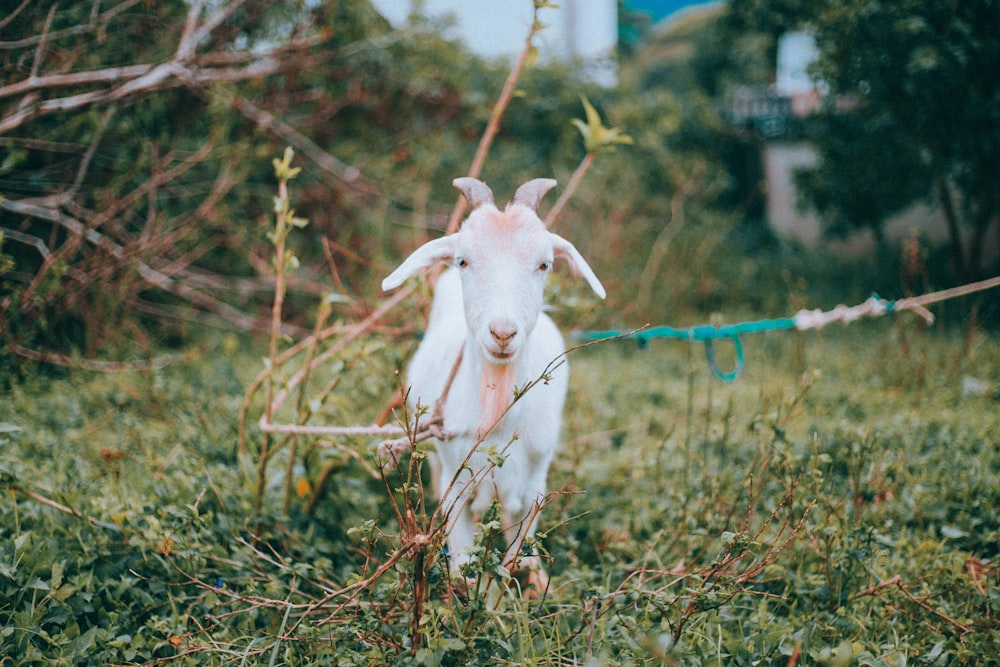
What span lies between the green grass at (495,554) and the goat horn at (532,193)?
0.88 metres

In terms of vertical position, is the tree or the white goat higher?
the tree

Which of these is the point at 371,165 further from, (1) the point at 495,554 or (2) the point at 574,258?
(1) the point at 495,554

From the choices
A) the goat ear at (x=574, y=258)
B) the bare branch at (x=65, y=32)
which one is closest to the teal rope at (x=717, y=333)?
the goat ear at (x=574, y=258)

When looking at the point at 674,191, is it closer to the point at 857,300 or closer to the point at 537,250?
the point at 857,300

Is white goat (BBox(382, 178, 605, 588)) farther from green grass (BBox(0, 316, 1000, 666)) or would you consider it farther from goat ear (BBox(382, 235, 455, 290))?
green grass (BBox(0, 316, 1000, 666))

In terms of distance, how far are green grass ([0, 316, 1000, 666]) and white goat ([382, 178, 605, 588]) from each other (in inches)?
7.4

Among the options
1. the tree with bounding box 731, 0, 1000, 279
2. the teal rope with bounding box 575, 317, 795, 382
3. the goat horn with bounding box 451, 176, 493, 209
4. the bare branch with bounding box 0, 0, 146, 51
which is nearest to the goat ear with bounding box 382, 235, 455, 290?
the goat horn with bounding box 451, 176, 493, 209

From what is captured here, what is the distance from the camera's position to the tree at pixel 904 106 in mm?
6000

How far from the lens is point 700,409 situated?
15.5ft

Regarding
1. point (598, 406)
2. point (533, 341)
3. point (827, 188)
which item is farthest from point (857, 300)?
point (533, 341)

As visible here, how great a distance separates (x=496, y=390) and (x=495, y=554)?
1.80 feet

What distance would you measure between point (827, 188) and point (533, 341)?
6604 millimetres

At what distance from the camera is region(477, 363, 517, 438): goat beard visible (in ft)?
7.52

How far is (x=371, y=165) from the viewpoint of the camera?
7816 millimetres
